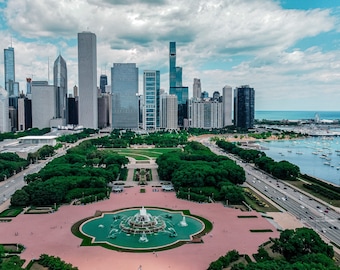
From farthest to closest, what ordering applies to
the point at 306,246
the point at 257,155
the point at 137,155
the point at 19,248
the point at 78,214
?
the point at 137,155, the point at 257,155, the point at 78,214, the point at 19,248, the point at 306,246

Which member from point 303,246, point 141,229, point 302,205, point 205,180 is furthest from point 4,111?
point 303,246

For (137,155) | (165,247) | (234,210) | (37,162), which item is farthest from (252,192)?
(37,162)

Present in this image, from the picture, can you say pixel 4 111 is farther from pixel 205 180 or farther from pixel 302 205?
pixel 302 205

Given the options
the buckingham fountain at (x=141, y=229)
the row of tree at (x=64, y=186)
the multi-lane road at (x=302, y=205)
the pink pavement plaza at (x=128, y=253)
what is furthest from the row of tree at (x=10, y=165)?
the multi-lane road at (x=302, y=205)

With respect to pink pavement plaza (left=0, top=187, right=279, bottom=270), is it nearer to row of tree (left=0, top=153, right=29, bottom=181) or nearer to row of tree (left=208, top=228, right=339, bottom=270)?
row of tree (left=208, top=228, right=339, bottom=270)

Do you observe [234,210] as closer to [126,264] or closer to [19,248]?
[126,264]

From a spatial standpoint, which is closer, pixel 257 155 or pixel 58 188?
pixel 58 188

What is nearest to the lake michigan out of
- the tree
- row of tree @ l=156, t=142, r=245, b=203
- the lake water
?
the lake water

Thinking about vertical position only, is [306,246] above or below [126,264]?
above
